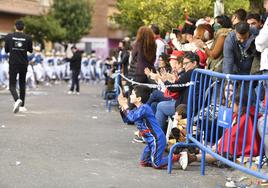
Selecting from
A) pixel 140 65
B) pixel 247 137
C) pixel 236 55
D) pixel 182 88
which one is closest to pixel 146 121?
pixel 182 88

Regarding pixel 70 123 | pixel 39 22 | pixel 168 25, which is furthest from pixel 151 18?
pixel 39 22

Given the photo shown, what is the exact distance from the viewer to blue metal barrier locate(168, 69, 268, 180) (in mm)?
6273

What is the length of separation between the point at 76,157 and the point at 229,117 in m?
2.77

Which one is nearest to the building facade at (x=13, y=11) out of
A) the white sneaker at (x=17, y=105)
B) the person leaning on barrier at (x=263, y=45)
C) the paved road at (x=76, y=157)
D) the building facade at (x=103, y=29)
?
the building facade at (x=103, y=29)

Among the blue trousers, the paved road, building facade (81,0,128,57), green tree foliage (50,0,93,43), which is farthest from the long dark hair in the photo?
building facade (81,0,128,57)

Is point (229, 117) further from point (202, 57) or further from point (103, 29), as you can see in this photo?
point (103, 29)

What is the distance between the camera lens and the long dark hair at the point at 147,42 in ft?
39.7

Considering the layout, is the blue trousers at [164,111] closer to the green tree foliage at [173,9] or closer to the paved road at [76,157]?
the paved road at [76,157]

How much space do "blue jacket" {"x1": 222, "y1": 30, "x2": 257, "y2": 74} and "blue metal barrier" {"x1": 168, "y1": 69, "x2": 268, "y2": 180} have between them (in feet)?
2.00

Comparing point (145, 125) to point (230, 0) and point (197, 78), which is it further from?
point (230, 0)

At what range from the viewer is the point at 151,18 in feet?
62.1

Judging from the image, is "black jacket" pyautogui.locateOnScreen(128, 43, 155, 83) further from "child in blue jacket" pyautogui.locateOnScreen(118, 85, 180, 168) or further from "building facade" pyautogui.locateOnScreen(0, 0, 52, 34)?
"building facade" pyautogui.locateOnScreen(0, 0, 52, 34)

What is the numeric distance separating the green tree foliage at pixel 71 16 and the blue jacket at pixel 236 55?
133ft

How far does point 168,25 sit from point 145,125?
34.9ft
